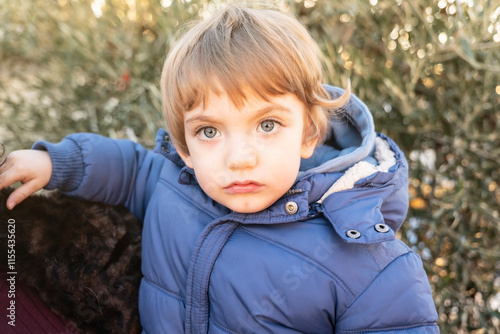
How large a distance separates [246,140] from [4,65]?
236 cm

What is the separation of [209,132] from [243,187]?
0.16 m

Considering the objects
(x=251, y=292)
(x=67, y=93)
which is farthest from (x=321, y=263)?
(x=67, y=93)

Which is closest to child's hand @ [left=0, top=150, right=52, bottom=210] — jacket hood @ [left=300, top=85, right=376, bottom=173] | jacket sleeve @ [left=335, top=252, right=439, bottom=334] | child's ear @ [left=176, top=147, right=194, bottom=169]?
child's ear @ [left=176, top=147, right=194, bottom=169]

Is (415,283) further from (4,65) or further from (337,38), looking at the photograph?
(4,65)

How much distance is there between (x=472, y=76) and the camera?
1889 millimetres

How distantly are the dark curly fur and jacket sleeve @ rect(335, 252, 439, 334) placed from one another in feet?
1.95

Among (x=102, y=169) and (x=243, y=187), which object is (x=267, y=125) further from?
(x=102, y=169)

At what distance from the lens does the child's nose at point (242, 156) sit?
1.04 metres

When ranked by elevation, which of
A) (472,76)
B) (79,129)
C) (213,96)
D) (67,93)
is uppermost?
(213,96)

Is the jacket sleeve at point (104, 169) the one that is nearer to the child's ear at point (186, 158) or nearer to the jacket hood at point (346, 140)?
the child's ear at point (186, 158)

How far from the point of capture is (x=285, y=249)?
114cm

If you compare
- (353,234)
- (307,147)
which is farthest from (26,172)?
(353,234)

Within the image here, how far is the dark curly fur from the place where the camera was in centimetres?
112

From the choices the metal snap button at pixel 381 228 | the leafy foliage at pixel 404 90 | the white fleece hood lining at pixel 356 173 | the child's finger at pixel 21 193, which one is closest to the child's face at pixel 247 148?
the white fleece hood lining at pixel 356 173
